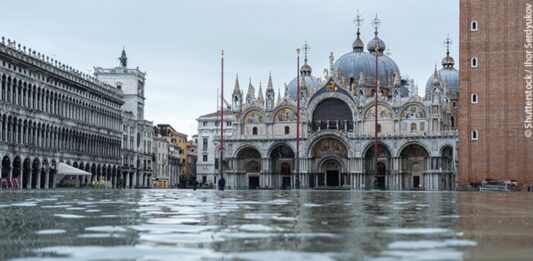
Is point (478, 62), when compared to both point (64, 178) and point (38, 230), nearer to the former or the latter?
point (64, 178)

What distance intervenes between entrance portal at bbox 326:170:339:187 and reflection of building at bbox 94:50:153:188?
948 inches

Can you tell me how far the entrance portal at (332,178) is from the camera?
87.3 metres

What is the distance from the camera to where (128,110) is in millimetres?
94312

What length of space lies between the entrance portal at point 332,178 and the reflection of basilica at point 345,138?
12cm

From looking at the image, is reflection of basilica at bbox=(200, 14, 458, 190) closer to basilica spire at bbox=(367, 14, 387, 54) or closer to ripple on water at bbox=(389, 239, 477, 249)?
basilica spire at bbox=(367, 14, 387, 54)

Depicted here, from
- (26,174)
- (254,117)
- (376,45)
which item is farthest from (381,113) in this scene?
(26,174)

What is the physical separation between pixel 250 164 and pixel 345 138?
13.2 metres

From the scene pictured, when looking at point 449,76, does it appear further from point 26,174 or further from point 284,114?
point 26,174

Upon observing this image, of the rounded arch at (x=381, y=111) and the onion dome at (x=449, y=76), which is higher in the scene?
the onion dome at (x=449, y=76)

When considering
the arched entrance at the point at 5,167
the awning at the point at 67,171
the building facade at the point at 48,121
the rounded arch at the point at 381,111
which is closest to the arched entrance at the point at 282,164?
the rounded arch at the point at 381,111

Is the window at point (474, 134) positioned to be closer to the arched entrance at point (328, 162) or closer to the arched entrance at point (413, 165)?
the arched entrance at point (413, 165)

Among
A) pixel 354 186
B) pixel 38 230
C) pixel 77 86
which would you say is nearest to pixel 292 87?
pixel 354 186

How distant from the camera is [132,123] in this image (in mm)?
93250

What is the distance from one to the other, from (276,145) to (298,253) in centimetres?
8175
